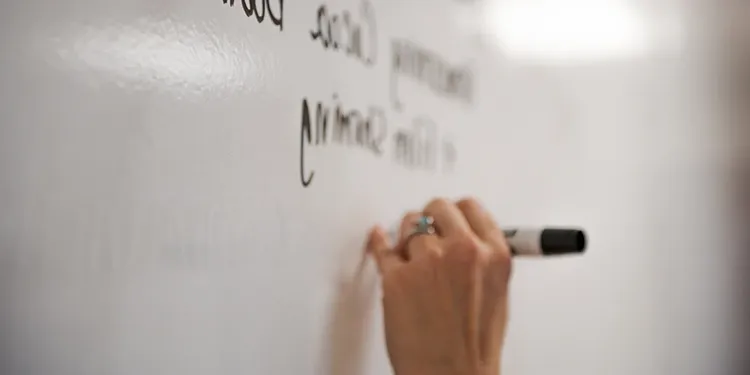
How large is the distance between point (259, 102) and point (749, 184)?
4.17ft

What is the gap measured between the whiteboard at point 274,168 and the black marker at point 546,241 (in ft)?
0.34

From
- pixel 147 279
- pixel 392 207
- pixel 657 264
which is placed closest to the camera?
pixel 147 279

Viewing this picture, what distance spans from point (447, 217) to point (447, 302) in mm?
66

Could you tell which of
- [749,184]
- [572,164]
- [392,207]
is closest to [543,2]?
[572,164]

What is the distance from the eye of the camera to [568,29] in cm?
94

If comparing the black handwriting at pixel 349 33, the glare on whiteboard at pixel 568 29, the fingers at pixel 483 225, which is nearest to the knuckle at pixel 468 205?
the fingers at pixel 483 225

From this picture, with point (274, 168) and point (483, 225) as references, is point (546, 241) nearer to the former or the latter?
point (483, 225)

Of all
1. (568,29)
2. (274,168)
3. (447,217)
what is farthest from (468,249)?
(568,29)

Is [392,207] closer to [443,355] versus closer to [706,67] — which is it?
[443,355]

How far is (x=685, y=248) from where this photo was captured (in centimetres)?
126

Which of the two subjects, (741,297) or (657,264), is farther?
(741,297)

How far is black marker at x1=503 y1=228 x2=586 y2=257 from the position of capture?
54 centimetres

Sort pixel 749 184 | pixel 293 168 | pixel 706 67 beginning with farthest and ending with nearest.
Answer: pixel 749 184, pixel 706 67, pixel 293 168

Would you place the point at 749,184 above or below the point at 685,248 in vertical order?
above
